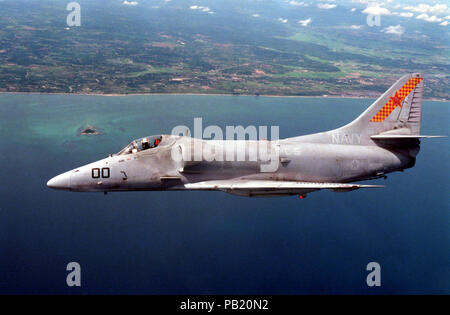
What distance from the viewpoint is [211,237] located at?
136 ft

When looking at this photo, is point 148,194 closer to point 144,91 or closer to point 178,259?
point 178,259

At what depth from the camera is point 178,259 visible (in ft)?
127

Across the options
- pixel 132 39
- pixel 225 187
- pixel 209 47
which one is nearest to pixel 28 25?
pixel 132 39

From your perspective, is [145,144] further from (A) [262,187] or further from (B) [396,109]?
(B) [396,109]

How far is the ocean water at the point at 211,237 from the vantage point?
3662 cm

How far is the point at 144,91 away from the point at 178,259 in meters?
54.7

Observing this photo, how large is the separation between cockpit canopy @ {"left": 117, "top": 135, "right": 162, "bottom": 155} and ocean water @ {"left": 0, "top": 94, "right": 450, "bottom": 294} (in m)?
23.1

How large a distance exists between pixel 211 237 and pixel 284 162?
84.7ft

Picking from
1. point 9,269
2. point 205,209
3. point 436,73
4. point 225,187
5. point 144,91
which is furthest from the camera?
point 436,73

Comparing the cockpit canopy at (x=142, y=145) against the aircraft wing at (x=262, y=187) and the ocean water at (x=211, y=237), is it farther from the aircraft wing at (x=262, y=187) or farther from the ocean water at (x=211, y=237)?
the ocean water at (x=211, y=237)

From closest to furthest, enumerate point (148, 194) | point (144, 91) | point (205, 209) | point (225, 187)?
1. point (225, 187)
2. point (205, 209)
3. point (148, 194)
4. point (144, 91)

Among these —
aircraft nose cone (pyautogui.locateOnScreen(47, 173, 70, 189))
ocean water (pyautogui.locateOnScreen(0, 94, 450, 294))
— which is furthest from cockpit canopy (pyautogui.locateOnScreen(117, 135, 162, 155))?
ocean water (pyautogui.locateOnScreen(0, 94, 450, 294))

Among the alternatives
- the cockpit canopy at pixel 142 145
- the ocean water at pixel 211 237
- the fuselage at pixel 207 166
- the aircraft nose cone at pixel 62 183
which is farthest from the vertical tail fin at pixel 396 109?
the ocean water at pixel 211 237

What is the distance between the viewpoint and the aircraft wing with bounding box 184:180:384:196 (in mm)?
16562
